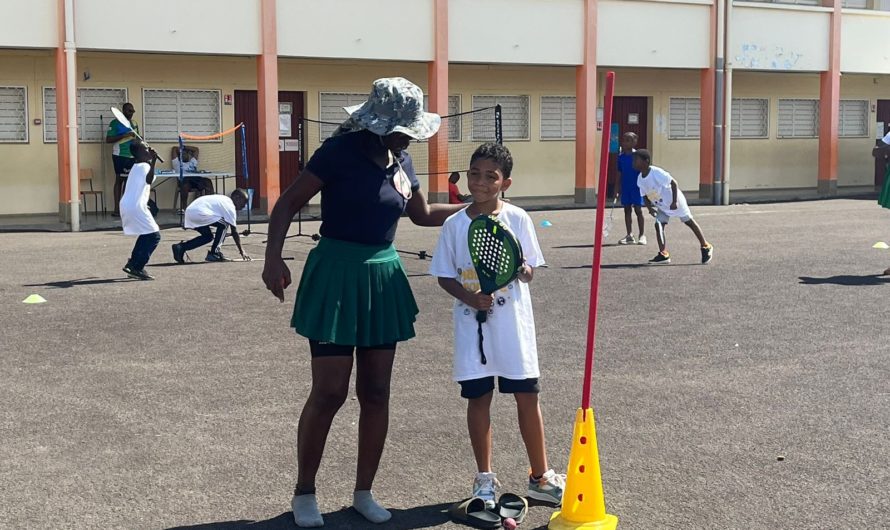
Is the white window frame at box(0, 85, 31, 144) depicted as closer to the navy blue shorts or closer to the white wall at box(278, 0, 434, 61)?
the white wall at box(278, 0, 434, 61)

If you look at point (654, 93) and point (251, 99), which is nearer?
point (251, 99)

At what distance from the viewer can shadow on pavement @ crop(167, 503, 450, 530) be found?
4977 millimetres

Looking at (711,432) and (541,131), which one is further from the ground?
(541,131)

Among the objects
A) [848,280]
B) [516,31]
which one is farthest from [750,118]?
[848,280]

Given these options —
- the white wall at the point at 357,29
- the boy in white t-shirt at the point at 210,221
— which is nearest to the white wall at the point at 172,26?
the white wall at the point at 357,29

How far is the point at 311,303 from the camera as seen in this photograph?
16.5 feet

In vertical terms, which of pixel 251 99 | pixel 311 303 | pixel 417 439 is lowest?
pixel 417 439

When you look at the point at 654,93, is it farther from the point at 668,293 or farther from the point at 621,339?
the point at 621,339

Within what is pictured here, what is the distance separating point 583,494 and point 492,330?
801mm

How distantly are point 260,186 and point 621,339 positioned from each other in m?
17.1

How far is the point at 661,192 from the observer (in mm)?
15320

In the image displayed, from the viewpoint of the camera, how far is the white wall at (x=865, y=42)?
99.8 feet

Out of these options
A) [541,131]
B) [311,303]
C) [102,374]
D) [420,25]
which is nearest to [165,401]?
[102,374]

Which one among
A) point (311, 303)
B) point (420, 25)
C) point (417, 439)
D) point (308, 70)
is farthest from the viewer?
point (308, 70)
